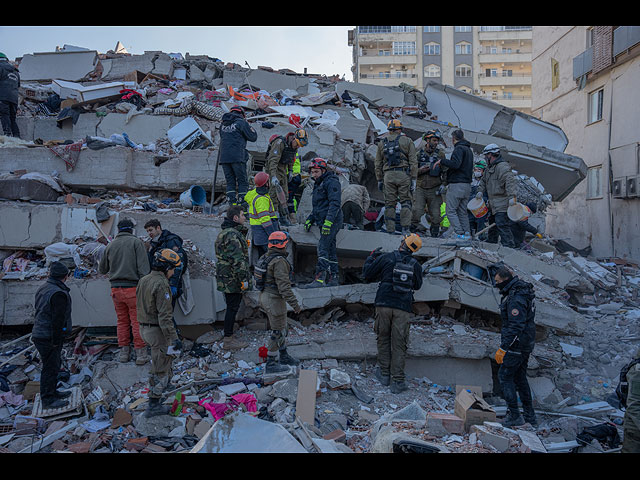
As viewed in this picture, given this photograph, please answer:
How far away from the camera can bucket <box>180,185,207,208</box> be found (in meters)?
8.45

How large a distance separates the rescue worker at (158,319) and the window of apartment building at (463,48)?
153ft

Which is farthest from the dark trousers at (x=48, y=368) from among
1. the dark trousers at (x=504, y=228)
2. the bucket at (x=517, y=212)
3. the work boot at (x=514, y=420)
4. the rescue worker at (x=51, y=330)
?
the bucket at (x=517, y=212)

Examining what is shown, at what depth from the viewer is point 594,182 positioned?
671 inches

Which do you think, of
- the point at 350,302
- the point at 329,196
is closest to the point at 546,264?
the point at 350,302

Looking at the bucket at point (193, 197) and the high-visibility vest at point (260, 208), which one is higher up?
the bucket at point (193, 197)

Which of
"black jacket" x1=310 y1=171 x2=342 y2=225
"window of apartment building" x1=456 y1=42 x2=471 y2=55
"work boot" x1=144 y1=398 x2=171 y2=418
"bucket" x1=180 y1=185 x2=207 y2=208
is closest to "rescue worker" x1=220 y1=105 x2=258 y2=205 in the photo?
"bucket" x1=180 y1=185 x2=207 y2=208

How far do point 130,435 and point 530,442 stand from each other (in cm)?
403

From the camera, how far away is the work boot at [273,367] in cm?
582

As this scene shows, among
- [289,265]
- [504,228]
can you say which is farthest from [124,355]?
[504,228]

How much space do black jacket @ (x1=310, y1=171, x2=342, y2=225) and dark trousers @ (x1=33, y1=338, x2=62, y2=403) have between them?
12.5 ft

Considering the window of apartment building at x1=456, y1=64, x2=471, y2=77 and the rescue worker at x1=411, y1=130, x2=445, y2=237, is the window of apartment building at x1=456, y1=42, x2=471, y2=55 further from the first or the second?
the rescue worker at x1=411, y1=130, x2=445, y2=237

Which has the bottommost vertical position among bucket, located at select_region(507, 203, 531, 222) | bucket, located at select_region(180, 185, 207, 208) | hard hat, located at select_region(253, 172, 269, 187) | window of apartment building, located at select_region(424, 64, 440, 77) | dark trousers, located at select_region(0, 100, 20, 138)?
bucket, located at select_region(507, 203, 531, 222)

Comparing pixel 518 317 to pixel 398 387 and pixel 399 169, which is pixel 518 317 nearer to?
pixel 398 387

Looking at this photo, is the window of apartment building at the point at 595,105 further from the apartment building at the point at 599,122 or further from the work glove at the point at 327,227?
the work glove at the point at 327,227
